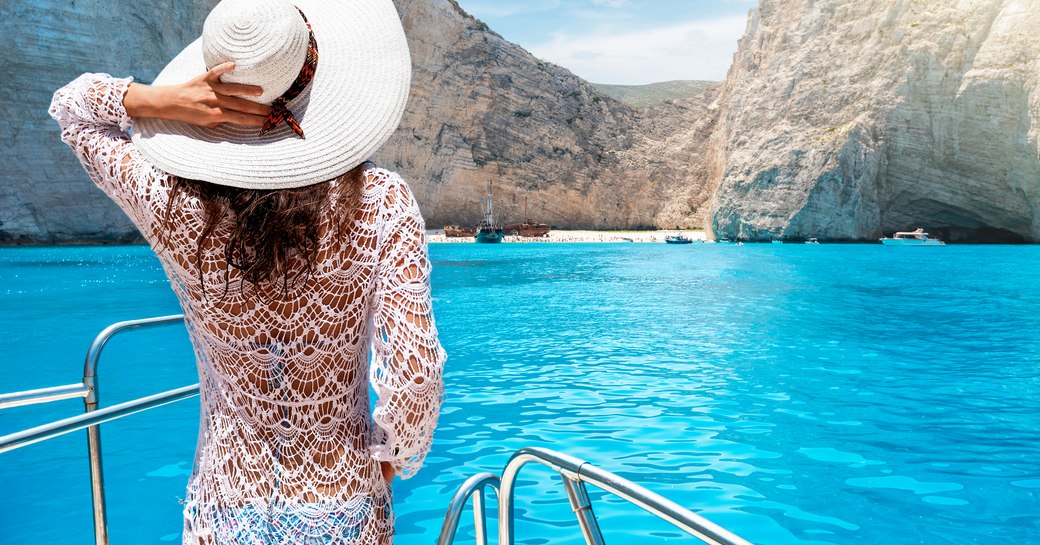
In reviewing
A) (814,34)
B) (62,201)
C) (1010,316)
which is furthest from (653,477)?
(814,34)

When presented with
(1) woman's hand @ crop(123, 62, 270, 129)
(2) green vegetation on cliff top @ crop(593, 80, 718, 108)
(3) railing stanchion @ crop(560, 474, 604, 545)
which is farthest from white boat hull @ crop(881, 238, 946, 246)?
(2) green vegetation on cliff top @ crop(593, 80, 718, 108)

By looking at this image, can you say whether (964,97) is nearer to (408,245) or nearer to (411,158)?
(411,158)

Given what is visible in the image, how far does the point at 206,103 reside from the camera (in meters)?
1.14

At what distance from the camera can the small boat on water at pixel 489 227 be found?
51.3 metres

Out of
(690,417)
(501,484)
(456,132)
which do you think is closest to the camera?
(501,484)

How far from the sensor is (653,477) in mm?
5348

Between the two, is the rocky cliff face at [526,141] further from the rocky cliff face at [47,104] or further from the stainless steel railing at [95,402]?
the stainless steel railing at [95,402]

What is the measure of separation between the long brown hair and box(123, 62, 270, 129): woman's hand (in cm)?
11

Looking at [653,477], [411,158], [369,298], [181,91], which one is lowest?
[653,477]

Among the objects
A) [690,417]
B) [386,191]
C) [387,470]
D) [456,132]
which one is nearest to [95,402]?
[387,470]

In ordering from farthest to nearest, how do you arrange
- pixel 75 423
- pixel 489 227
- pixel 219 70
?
pixel 489 227 → pixel 75 423 → pixel 219 70

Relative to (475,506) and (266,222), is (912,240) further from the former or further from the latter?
(266,222)

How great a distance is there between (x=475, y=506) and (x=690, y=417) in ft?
18.0

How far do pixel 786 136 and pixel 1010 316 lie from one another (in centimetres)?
3796
